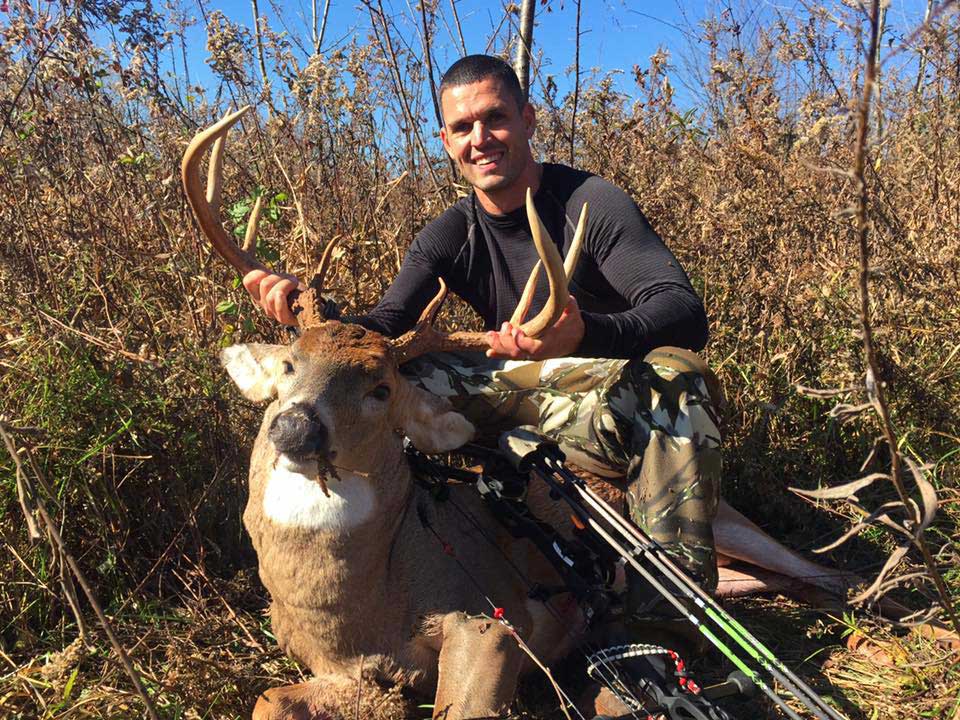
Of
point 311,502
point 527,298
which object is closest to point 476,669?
point 311,502

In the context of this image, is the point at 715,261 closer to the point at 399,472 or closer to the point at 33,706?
the point at 399,472

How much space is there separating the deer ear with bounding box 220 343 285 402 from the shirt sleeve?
39.4 inches

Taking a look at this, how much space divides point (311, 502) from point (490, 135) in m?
1.81

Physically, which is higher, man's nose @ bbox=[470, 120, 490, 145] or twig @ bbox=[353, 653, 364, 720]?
man's nose @ bbox=[470, 120, 490, 145]

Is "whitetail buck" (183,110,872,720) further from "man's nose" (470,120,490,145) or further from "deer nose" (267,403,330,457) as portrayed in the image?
"man's nose" (470,120,490,145)

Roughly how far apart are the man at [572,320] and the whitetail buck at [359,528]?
31 cm

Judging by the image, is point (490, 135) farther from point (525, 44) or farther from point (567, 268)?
point (525, 44)

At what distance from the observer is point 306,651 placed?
2.78 metres

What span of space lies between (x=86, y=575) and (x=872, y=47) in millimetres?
3106

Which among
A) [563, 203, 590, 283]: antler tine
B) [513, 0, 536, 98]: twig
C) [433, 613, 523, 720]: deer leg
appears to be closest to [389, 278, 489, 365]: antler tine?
[563, 203, 590, 283]: antler tine

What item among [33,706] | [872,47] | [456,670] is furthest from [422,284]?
[872,47]

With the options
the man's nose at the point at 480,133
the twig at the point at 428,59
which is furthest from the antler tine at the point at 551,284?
the twig at the point at 428,59

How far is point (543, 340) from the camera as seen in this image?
2.64m

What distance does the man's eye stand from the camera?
108 inches
